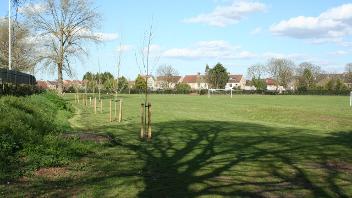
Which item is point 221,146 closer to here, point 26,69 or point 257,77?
point 26,69

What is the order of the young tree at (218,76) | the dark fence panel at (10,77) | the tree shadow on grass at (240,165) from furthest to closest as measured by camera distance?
1. the young tree at (218,76)
2. the dark fence panel at (10,77)
3. the tree shadow on grass at (240,165)

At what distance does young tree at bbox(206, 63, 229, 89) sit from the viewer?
127062 mm

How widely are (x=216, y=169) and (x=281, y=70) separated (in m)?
122

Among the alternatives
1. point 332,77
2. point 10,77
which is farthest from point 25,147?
point 332,77

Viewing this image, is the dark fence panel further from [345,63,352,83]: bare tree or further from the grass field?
[345,63,352,83]: bare tree

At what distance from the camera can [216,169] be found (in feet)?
32.1

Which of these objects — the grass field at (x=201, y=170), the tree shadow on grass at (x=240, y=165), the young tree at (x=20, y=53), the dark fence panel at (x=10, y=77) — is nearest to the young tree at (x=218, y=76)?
the young tree at (x=20, y=53)

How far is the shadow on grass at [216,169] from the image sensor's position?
7.82m

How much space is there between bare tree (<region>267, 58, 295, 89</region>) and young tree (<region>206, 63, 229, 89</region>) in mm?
13404

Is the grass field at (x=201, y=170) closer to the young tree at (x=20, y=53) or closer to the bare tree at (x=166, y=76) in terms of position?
the young tree at (x=20, y=53)

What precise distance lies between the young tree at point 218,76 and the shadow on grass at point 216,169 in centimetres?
11185

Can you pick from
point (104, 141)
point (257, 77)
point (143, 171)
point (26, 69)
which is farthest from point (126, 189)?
point (257, 77)

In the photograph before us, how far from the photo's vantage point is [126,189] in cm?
783

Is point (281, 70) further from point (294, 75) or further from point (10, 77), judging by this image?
point (10, 77)
